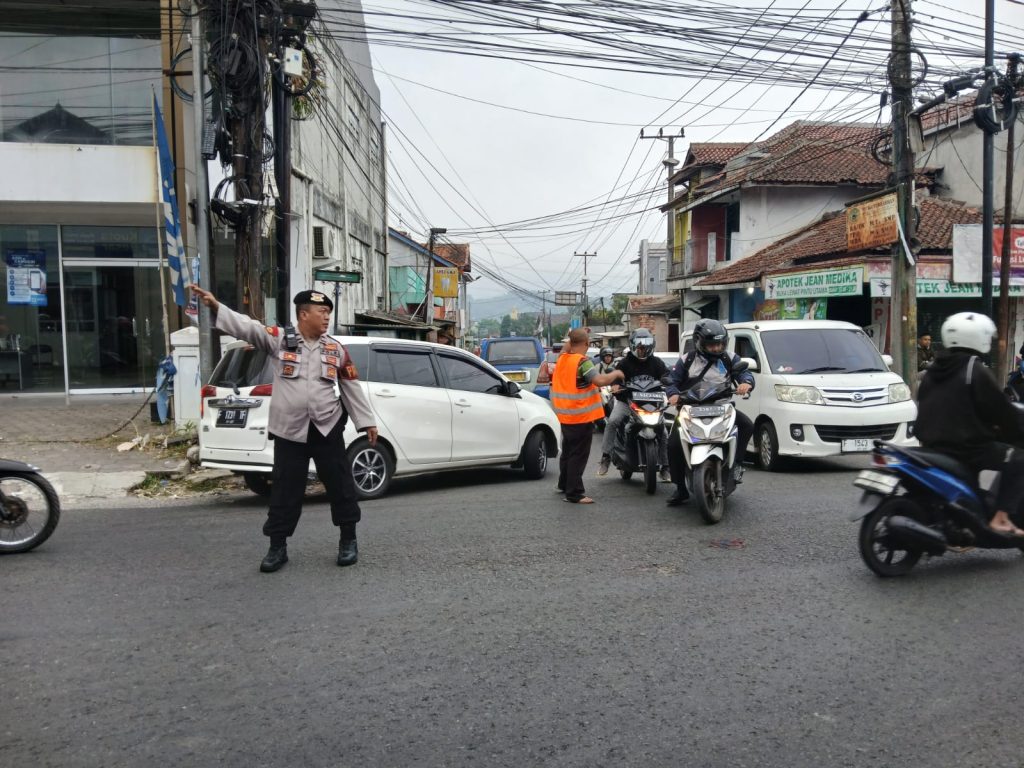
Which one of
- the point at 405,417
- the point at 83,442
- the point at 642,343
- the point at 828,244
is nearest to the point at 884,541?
the point at 642,343

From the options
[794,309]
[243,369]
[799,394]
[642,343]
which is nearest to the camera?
[243,369]

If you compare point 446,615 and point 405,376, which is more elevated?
point 405,376

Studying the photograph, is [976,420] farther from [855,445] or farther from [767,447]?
[767,447]

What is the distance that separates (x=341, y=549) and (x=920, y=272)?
734 inches

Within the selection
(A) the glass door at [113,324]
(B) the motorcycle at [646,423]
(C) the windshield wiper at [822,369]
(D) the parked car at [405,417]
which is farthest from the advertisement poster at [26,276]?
(C) the windshield wiper at [822,369]

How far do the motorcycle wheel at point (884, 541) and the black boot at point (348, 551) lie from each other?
326 cm

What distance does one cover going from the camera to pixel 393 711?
3.42m

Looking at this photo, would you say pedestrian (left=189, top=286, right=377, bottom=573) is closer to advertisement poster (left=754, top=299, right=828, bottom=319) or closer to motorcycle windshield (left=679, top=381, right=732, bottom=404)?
motorcycle windshield (left=679, top=381, right=732, bottom=404)

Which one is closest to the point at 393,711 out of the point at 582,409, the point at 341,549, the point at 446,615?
the point at 446,615

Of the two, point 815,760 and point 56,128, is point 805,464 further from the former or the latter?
point 56,128

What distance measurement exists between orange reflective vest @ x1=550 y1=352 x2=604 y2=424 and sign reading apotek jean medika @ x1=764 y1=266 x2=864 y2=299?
1453 cm

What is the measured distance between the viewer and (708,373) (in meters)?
7.38

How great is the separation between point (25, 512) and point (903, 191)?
14.1 meters

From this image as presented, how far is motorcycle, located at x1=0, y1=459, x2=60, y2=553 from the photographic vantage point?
5.97m
